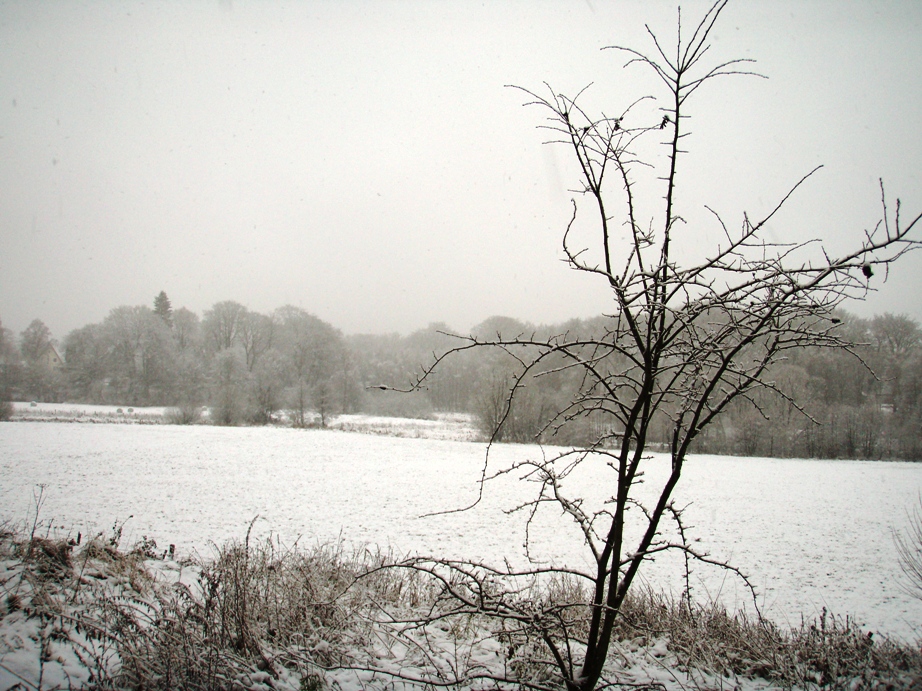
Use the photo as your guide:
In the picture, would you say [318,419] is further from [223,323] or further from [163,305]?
[163,305]

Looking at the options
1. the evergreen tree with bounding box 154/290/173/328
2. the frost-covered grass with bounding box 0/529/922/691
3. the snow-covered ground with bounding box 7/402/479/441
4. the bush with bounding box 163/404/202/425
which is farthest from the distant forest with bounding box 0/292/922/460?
the frost-covered grass with bounding box 0/529/922/691

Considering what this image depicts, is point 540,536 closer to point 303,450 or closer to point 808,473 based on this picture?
point 303,450

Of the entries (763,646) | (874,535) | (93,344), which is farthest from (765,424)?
(93,344)

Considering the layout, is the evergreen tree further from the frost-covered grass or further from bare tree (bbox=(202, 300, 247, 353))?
the frost-covered grass

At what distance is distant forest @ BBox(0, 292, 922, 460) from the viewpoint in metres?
27.0

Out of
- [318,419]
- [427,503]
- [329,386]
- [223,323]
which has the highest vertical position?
[223,323]

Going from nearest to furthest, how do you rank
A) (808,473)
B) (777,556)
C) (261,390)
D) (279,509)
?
1. (777,556)
2. (279,509)
3. (808,473)
4. (261,390)

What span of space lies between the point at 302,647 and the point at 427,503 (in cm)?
1230

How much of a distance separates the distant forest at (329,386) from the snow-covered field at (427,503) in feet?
13.5

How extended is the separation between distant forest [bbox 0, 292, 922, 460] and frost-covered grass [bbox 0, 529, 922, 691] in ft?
65.1

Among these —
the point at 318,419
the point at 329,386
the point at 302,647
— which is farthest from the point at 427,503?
the point at 318,419

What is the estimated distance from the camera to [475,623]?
154 inches

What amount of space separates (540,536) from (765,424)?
24.5m

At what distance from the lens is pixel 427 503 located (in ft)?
48.6
